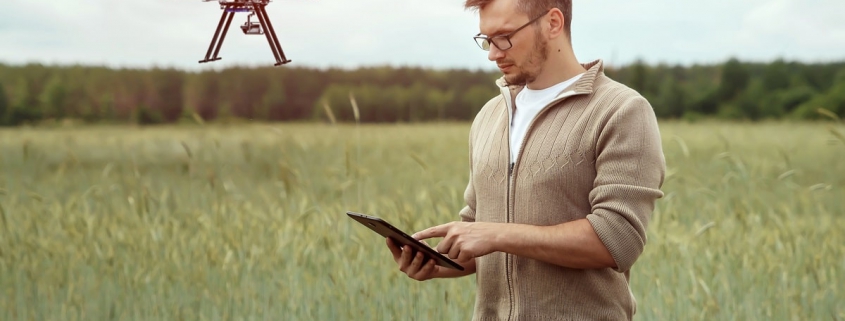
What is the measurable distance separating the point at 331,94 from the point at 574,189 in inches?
380

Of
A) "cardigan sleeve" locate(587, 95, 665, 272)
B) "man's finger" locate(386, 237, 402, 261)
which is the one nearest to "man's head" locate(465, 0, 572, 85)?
"cardigan sleeve" locate(587, 95, 665, 272)

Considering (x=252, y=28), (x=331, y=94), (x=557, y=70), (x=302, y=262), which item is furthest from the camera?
(x=331, y=94)

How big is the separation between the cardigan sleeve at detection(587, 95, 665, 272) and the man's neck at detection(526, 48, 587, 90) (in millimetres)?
188

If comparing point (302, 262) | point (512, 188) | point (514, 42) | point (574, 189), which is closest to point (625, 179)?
point (574, 189)

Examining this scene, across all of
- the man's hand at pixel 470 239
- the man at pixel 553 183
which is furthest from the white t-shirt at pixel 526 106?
the man's hand at pixel 470 239

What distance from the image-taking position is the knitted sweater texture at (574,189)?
6.17 feet

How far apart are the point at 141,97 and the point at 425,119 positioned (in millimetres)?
6066

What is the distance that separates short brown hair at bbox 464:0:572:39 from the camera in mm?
1979

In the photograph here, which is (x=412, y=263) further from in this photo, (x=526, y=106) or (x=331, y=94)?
(x=331, y=94)

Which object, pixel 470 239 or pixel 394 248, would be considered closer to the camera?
pixel 470 239

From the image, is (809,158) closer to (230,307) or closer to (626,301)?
(230,307)

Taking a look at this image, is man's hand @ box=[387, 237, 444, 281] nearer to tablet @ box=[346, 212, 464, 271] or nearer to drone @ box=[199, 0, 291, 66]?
tablet @ box=[346, 212, 464, 271]

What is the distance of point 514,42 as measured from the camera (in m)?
1.98

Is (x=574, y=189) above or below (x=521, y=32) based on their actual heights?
below
